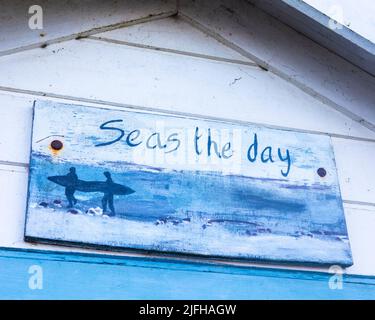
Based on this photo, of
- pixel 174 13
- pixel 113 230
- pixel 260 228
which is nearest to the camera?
pixel 113 230

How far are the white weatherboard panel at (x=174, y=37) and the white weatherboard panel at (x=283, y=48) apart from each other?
4 centimetres

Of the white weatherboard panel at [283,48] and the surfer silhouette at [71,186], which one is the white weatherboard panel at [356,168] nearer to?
the white weatherboard panel at [283,48]

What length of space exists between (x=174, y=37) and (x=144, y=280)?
80cm

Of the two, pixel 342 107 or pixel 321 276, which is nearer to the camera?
pixel 321 276

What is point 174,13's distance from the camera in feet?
7.47

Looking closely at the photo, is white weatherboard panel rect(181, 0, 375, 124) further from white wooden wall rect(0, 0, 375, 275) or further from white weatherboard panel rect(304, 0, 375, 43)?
white weatherboard panel rect(304, 0, 375, 43)

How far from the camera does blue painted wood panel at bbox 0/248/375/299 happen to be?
5.71ft

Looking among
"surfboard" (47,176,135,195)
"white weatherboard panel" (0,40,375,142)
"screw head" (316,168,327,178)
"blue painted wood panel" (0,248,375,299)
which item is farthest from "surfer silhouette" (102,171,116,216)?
"screw head" (316,168,327,178)

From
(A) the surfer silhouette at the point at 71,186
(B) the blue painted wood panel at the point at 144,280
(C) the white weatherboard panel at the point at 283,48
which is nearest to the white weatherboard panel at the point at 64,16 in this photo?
(C) the white weatherboard panel at the point at 283,48

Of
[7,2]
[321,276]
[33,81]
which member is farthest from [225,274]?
[7,2]

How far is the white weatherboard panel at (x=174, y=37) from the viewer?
2.20m

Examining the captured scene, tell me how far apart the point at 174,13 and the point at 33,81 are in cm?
51

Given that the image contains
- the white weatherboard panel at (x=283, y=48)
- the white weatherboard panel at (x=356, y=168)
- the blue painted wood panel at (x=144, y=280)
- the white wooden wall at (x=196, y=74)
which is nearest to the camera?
the blue painted wood panel at (x=144, y=280)
